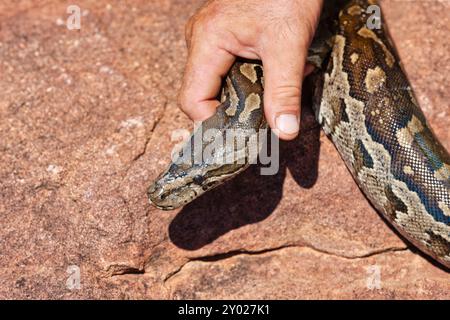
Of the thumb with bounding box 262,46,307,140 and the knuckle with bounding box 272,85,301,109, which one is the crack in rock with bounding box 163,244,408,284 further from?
the knuckle with bounding box 272,85,301,109

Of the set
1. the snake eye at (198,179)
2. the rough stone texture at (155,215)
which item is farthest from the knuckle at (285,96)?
the rough stone texture at (155,215)

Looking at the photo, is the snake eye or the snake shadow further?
the snake shadow

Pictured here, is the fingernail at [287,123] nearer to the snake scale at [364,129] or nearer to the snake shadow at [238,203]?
the snake scale at [364,129]

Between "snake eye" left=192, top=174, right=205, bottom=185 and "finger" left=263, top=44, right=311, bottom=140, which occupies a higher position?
"finger" left=263, top=44, right=311, bottom=140

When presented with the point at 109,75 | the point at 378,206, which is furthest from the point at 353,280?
the point at 109,75

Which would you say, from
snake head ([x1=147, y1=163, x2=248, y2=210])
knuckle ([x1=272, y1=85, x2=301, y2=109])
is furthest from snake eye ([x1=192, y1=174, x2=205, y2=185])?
knuckle ([x1=272, y1=85, x2=301, y2=109])

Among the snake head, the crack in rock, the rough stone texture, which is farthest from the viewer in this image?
the crack in rock
